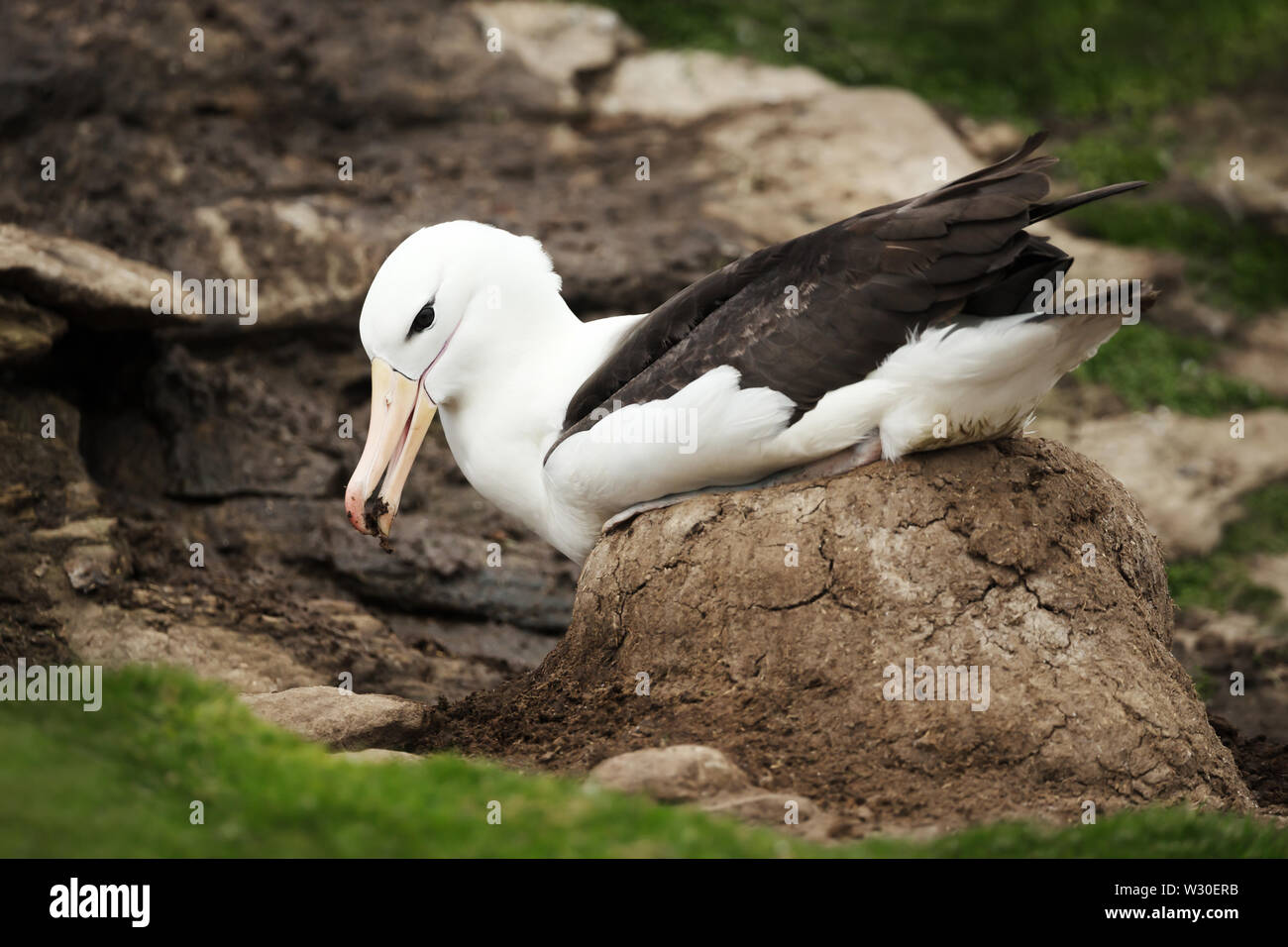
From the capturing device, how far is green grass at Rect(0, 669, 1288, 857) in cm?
445

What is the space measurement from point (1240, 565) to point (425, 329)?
7.11 m

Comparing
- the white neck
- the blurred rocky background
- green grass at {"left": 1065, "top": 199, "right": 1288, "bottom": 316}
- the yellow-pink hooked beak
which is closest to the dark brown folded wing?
the white neck

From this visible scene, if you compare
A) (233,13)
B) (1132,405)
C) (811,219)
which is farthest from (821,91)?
(233,13)

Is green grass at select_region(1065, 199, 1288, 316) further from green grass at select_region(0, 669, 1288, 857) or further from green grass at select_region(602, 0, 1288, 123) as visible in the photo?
green grass at select_region(0, 669, 1288, 857)

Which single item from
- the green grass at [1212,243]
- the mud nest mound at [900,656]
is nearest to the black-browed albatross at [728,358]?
the mud nest mound at [900,656]

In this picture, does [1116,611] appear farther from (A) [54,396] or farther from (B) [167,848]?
(A) [54,396]

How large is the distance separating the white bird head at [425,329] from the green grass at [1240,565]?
19.4ft

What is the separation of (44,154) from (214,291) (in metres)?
2.26

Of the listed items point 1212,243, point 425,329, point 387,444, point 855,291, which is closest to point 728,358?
point 855,291

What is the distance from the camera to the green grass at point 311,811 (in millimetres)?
4453

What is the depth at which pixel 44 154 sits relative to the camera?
38.9ft

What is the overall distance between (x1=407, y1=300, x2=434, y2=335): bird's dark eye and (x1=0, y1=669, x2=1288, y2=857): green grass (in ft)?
7.86

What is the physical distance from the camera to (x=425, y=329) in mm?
7246

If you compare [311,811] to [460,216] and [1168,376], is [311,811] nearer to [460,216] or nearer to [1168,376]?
[460,216]
